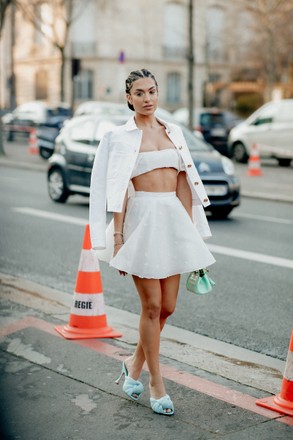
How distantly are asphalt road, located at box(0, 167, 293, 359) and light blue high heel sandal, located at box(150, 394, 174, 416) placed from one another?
5.73ft

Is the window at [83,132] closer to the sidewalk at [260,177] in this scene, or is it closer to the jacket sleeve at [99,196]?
the sidewalk at [260,177]

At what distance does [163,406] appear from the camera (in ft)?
16.7

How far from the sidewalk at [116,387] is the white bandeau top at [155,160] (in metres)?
1.30

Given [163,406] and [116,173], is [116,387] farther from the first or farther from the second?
[116,173]

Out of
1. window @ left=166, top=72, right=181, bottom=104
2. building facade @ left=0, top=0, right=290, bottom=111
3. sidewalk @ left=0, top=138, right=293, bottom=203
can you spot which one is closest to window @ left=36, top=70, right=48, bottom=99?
building facade @ left=0, top=0, right=290, bottom=111

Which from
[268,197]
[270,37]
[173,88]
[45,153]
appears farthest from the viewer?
[173,88]

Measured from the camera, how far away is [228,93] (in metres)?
63.3

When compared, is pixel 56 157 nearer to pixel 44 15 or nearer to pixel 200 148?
pixel 200 148

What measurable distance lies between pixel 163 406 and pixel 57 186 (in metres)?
11.5

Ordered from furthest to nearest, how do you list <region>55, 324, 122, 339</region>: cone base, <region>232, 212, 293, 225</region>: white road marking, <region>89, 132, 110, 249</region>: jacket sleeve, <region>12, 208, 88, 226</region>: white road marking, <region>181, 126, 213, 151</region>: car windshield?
<region>181, 126, 213, 151</region>: car windshield → <region>232, 212, 293, 225</region>: white road marking → <region>12, 208, 88, 226</region>: white road marking → <region>55, 324, 122, 339</region>: cone base → <region>89, 132, 110, 249</region>: jacket sleeve

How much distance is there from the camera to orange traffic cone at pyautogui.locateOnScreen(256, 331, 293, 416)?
521 centimetres

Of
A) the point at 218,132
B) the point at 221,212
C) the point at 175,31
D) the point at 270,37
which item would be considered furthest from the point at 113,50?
the point at 221,212

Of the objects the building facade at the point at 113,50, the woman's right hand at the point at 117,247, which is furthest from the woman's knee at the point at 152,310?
the building facade at the point at 113,50

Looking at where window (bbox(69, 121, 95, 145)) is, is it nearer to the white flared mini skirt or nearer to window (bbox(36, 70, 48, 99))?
the white flared mini skirt
